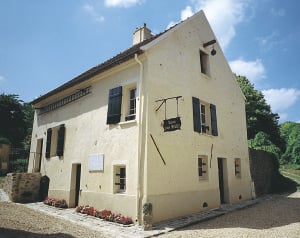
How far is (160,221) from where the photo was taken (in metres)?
7.64

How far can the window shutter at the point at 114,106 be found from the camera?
9.12 meters

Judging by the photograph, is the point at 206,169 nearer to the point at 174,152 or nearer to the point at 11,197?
the point at 174,152

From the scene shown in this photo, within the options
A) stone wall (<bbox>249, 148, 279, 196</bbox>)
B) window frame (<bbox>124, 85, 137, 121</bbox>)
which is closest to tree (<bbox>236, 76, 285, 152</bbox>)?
stone wall (<bbox>249, 148, 279, 196</bbox>)

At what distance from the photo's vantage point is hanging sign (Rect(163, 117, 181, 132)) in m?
7.69

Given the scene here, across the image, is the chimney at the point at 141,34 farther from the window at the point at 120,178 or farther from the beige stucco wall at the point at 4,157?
the beige stucco wall at the point at 4,157

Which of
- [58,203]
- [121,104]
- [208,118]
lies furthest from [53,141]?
[208,118]

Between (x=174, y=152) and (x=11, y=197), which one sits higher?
(x=174, y=152)

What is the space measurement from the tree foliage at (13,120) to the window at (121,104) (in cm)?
2450

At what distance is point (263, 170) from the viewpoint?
615 inches

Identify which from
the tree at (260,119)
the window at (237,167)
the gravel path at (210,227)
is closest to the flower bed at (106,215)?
the gravel path at (210,227)

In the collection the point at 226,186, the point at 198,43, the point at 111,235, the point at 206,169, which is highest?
the point at 198,43

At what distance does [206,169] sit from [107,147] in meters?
4.52

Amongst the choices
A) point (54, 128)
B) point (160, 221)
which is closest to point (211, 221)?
point (160, 221)

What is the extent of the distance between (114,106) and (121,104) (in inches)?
12.9
